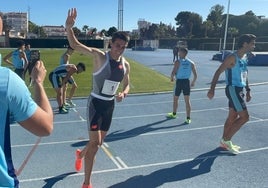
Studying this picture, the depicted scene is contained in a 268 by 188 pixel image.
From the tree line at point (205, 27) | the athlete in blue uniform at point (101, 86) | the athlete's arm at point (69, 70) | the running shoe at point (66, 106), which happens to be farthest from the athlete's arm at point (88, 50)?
the tree line at point (205, 27)

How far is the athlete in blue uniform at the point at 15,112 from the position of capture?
5.37ft

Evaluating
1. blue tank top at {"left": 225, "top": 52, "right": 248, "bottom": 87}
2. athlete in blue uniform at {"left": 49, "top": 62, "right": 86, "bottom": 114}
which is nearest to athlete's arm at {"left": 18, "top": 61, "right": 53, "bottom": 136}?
blue tank top at {"left": 225, "top": 52, "right": 248, "bottom": 87}

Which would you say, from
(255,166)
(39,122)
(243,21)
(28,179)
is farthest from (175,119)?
(243,21)

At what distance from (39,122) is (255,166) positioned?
4.86 m

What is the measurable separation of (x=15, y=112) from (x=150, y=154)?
4.88 meters

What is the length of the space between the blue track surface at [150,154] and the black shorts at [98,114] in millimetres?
881

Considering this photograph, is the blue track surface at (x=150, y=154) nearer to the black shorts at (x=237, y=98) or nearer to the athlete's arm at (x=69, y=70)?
the black shorts at (x=237, y=98)

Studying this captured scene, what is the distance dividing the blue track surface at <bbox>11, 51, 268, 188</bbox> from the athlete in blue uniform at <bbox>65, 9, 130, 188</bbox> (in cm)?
63

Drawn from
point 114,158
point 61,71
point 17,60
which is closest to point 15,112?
point 114,158

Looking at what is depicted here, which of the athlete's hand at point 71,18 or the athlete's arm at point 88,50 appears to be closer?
the athlete's hand at point 71,18

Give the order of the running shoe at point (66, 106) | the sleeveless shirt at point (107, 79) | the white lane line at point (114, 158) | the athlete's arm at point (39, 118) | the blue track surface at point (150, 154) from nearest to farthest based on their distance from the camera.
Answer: the athlete's arm at point (39, 118) < the sleeveless shirt at point (107, 79) < the blue track surface at point (150, 154) < the white lane line at point (114, 158) < the running shoe at point (66, 106)

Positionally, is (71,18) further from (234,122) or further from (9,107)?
(234,122)

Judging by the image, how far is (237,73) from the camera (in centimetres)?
648

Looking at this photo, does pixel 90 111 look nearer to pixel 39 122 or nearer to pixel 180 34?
pixel 39 122
